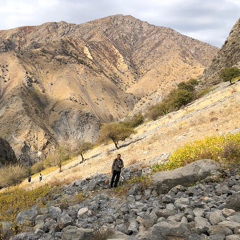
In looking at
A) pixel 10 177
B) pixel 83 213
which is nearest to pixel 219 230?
pixel 83 213

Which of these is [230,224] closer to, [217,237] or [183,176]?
[217,237]

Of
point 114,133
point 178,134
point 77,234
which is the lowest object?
point 178,134

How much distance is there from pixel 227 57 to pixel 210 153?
75867 millimetres

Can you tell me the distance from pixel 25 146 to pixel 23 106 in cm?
2279

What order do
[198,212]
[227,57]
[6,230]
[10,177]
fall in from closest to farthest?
[198,212] < [6,230] < [10,177] < [227,57]

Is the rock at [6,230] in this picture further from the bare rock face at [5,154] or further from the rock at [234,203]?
the bare rock face at [5,154]

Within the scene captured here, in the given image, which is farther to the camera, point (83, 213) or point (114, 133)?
point (114, 133)

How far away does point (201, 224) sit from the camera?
4.40 m

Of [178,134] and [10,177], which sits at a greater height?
→ [10,177]

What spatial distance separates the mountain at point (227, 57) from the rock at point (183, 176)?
6970 centimetres

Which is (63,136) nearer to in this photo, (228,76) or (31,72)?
(31,72)

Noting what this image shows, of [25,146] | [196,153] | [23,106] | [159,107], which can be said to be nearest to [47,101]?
[23,106]

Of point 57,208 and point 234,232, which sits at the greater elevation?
point 57,208

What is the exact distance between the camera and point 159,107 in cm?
6369
